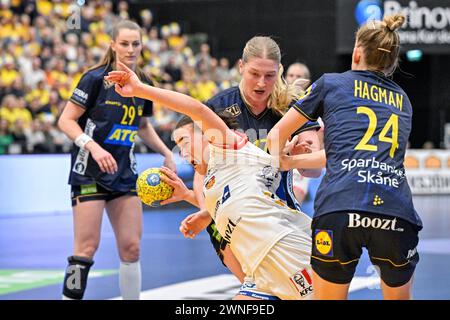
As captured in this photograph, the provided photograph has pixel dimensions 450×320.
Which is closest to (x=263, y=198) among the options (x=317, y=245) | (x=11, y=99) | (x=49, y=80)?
(x=317, y=245)

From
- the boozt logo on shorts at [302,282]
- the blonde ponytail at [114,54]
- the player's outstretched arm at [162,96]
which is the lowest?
the boozt logo on shorts at [302,282]

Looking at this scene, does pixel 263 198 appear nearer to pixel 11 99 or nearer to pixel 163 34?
pixel 11 99

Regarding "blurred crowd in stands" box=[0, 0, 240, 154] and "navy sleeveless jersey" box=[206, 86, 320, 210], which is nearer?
"navy sleeveless jersey" box=[206, 86, 320, 210]

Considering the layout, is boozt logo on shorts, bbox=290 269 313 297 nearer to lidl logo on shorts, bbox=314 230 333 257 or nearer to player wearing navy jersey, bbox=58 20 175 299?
lidl logo on shorts, bbox=314 230 333 257

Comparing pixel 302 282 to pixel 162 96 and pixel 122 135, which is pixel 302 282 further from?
pixel 122 135

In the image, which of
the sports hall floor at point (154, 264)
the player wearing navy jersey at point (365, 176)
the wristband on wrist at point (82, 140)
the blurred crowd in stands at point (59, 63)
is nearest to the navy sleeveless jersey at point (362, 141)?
the player wearing navy jersey at point (365, 176)

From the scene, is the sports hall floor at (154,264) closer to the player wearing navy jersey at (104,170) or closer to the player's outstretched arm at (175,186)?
the player wearing navy jersey at (104,170)

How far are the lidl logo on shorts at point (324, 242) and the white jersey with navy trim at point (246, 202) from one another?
347mm

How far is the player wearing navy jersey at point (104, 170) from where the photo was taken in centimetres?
593

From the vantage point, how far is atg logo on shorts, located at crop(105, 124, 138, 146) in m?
6.19

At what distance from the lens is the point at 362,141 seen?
354 centimetres

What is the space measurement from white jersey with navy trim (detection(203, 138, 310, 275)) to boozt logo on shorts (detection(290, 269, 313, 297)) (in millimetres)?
179

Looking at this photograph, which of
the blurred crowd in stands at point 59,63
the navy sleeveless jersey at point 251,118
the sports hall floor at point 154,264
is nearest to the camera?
the navy sleeveless jersey at point 251,118

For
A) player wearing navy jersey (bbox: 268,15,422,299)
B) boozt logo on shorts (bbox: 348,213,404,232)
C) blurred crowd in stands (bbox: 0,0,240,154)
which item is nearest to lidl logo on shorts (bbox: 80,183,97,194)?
player wearing navy jersey (bbox: 268,15,422,299)
